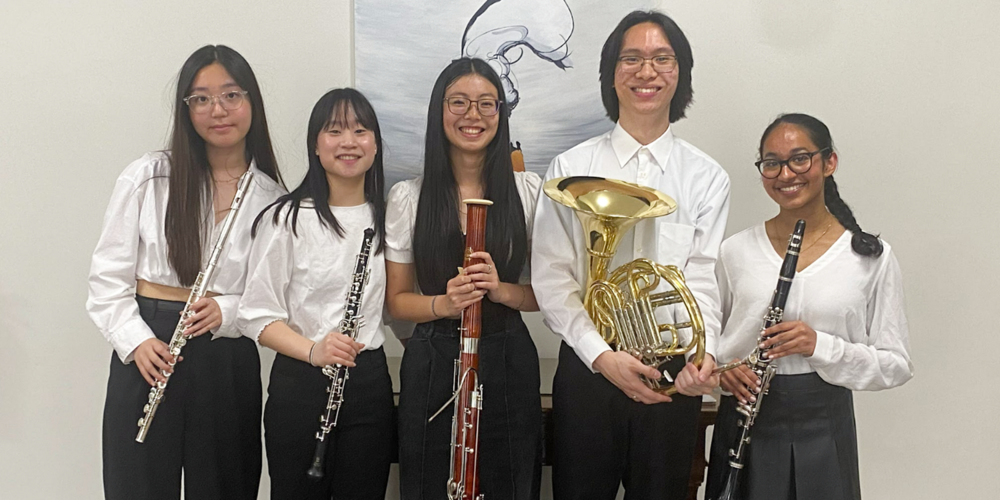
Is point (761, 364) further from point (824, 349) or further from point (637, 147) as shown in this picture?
point (637, 147)

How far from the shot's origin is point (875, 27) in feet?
8.93

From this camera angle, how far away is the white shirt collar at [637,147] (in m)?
1.99

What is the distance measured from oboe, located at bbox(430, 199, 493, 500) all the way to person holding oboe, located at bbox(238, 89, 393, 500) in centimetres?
25

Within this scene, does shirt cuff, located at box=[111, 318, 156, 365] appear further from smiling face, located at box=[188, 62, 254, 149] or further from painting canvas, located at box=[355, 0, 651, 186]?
painting canvas, located at box=[355, 0, 651, 186]

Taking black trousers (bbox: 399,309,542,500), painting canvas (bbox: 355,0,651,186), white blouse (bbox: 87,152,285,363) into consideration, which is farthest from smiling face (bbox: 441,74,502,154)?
painting canvas (bbox: 355,0,651,186)

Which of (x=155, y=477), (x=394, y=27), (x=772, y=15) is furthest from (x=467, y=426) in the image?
(x=772, y=15)

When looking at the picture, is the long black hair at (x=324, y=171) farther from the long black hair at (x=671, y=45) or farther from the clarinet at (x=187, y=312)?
the long black hair at (x=671, y=45)

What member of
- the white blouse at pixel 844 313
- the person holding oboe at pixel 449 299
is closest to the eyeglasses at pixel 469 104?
the person holding oboe at pixel 449 299

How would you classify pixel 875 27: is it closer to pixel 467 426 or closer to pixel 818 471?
pixel 818 471

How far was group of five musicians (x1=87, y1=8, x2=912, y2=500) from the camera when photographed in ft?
6.21

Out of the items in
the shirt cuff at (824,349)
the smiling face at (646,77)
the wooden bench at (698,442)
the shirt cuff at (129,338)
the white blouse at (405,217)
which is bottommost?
the wooden bench at (698,442)

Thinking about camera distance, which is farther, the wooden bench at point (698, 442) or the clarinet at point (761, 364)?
the wooden bench at point (698, 442)

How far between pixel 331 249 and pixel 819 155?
1.36 metres

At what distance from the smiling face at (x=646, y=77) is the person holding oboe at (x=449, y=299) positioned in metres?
0.36
